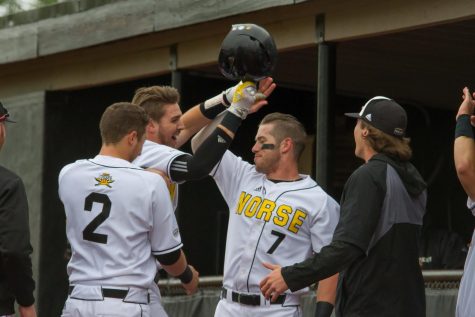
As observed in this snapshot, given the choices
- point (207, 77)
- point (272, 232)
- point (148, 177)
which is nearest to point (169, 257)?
point (148, 177)

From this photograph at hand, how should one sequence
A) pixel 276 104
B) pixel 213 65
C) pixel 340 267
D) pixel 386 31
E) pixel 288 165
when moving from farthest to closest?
pixel 276 104 → pixel 213 65 → pixel 386 31 → pixel 288 165 → pixel 340 267

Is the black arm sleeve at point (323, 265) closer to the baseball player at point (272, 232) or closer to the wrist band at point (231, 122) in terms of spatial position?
the baseball player at point (272, 232)

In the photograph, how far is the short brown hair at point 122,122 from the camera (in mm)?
5918

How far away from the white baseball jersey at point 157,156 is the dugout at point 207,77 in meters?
2.93

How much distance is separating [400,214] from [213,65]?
542cm

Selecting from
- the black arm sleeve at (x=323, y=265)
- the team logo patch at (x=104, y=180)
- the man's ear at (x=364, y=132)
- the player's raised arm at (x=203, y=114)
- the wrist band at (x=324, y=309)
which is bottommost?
the wrist band at (x=324, y=309)

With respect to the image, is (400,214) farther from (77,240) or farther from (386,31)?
(386,31)

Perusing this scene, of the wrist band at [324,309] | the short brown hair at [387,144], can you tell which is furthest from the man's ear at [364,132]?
the wrist band at [324,309]

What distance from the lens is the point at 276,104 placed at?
13078 mm

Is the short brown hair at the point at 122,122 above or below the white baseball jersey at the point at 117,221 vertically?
above

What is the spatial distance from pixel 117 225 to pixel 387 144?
1455 mm

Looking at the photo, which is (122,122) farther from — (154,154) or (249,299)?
(249,299)

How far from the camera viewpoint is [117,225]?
19.1ft

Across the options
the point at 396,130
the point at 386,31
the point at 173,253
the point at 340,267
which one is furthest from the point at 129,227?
the point at 386,31
